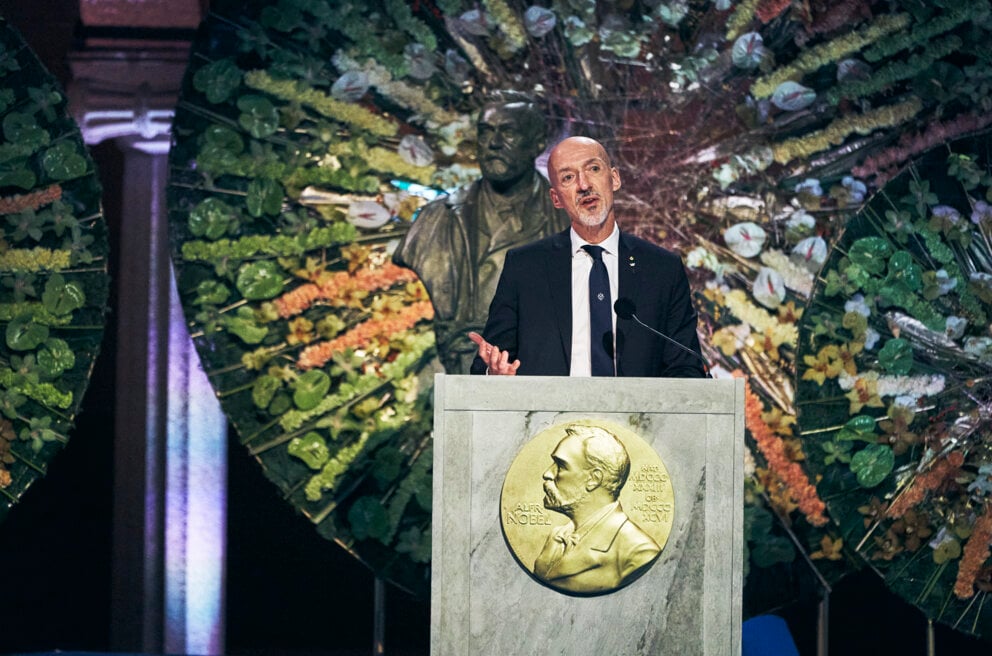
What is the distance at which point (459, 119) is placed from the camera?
10.5ft

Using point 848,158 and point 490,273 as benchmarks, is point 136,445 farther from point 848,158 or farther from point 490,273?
point 848,158

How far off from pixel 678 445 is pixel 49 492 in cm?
219

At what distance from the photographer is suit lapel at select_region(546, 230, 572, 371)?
2311mm

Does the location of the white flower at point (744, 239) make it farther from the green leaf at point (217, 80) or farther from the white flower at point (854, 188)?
the green leaf at point (217, 80)

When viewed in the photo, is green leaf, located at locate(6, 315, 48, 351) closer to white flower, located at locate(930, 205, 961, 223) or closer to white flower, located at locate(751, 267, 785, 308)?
white flower, located at locate(751, 267, 785, 308)

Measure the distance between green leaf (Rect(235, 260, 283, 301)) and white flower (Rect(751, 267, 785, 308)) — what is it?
1254 millimetres

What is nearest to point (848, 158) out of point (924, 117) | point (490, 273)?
point (924, 117)

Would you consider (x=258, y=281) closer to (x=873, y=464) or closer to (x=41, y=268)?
(x=41, y=268)

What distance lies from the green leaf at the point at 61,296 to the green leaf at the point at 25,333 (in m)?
0.06

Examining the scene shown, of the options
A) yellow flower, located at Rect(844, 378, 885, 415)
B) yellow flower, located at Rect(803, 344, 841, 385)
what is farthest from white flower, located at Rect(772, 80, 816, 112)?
yellow flower, located at Rect(844, 378, 885, 415)

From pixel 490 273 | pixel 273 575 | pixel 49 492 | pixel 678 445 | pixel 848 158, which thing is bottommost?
pixel 273 575

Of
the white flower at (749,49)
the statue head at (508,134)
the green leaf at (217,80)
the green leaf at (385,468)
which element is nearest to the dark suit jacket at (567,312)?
the statue head at (508,134)

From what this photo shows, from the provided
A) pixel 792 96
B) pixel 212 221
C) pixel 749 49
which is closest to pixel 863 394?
pixel 792 96

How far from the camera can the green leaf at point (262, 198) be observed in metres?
3.16
